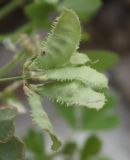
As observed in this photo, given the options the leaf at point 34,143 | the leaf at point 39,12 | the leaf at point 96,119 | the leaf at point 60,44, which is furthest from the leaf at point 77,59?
the leaf at point 96,119

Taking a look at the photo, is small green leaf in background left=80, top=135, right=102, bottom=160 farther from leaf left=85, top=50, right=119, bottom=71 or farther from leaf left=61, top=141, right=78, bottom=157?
leaf left=85, top=50, right=119, bottom=71

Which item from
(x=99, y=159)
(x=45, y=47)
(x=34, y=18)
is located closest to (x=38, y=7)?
(x=34, y=18)

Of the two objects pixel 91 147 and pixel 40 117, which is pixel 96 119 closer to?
pixel 91 147

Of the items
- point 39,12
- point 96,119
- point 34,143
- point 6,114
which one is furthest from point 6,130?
point 96,119

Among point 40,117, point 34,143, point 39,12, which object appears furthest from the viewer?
point 34,143

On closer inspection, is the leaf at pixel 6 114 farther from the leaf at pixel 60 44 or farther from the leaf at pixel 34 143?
the leaf at pixel 34 143

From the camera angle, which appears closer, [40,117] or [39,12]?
[40,117]

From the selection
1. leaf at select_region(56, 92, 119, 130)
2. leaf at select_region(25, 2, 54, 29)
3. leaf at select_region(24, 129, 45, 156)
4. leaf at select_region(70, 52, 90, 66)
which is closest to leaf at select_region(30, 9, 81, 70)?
leaf at select_region(70, 52, 90, 66)
